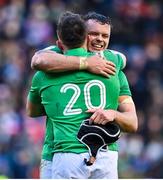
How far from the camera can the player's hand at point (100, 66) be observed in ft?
17.1

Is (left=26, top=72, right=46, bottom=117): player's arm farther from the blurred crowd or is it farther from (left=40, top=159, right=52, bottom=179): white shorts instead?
the blurred crowd

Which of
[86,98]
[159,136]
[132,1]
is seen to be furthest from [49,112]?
[132,1]

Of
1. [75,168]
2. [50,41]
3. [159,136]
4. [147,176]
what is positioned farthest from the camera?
[50,41]

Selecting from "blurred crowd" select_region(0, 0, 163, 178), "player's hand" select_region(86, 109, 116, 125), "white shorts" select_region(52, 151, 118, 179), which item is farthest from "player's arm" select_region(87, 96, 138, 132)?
"blurred crowd" select_region(0, 0, 163, 178)

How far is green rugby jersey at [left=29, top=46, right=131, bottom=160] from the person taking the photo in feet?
17.0

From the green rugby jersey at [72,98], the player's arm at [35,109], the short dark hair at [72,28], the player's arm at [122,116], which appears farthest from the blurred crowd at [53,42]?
the short dark hair at [72,28]

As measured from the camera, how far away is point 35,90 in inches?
211

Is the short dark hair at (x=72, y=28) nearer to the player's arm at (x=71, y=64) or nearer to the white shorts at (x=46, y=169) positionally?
the player's arm at (x=71, y=64)

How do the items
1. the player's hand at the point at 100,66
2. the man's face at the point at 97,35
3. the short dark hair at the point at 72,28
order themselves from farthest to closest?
the man's face at the point at 97,35 < the player's hand at the point at 100,66 < the short dark hair at the point at 72,28

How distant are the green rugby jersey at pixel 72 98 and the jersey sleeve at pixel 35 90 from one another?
0.03m

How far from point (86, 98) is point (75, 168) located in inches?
16.1

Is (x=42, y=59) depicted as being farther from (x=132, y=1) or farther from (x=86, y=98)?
(x=132, y=1)

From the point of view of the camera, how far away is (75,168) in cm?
515

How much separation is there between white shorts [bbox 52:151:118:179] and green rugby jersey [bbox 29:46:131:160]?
0.04 metres
